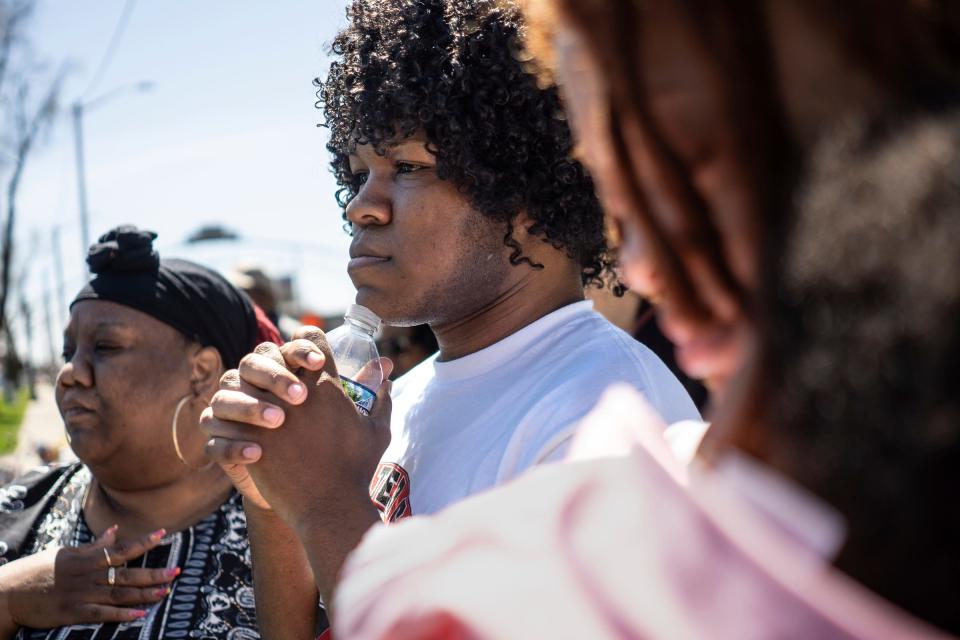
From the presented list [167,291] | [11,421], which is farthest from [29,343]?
[167,291]

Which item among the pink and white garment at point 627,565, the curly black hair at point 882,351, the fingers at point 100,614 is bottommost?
the fingers at point 100,614

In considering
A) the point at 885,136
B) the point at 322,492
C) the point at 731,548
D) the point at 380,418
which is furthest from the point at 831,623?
the point at 380,418

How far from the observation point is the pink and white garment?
2.41 feet

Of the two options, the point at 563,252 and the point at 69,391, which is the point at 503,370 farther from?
the point at 69,391

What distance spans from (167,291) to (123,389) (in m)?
0.41

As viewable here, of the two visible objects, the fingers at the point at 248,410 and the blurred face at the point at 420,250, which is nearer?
the fingers at the point at 248,410

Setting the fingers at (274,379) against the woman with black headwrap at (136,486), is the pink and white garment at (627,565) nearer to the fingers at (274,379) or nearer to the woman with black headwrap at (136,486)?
the fingers at (274,379)

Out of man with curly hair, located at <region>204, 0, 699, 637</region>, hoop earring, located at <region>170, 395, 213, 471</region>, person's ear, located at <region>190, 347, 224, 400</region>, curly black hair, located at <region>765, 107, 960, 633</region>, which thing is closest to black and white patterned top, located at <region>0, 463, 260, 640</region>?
hoop earring, located at <region>170, 395, 213, 471</region>

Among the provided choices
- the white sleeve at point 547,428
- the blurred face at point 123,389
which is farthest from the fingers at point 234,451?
the blurred face at point 123,389

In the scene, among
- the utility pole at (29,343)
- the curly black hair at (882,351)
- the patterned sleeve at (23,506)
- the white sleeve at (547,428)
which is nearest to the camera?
the curly black hair at (882,351)

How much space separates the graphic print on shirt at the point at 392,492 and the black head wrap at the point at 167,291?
1.59 metres

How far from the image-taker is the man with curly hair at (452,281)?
6.53 feet

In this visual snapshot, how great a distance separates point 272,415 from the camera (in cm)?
198

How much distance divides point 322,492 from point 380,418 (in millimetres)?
253
